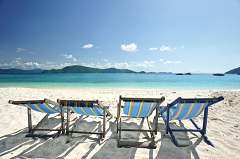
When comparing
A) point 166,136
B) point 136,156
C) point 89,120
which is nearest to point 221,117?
point 166,136

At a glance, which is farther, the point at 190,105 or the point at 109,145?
the point at 109,145

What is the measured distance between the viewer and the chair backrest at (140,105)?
8.35 ft

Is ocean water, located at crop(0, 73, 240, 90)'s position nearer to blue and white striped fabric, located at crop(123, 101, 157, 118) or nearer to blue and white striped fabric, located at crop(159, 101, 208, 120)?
blue and white striped fabric, located at crop(159, 101, 208, 120)

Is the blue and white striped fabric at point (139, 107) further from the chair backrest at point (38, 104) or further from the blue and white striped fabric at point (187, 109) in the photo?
the chair backrest at point (38, 104)

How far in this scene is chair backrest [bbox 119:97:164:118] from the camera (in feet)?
8.35

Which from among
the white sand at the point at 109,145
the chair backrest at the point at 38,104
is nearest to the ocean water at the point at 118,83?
the white sand at the point at 109,145

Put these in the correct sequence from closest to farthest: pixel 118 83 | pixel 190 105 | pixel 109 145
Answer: pixel 190 105
pixel 109 145
pixel 118 83

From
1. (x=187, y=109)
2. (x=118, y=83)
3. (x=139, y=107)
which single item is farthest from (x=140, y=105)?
(x=118, y=83)

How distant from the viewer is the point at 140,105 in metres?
2.72

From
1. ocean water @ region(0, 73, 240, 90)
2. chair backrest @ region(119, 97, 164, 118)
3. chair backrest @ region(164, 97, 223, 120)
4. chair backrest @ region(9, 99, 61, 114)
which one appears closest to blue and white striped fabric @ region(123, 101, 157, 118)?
chair backrest @ region(119, 97, 164, 118)

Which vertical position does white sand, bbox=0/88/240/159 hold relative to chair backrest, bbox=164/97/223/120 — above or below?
below

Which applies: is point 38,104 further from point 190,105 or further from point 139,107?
point 190,105

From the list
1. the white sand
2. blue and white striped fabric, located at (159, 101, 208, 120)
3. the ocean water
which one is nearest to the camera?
the white sand

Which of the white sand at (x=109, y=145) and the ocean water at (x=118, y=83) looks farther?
the ocean water at (x=118, y=83)
